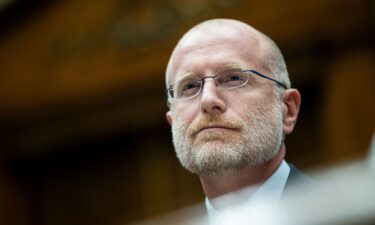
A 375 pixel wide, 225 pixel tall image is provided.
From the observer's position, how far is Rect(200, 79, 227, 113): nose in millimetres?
1561

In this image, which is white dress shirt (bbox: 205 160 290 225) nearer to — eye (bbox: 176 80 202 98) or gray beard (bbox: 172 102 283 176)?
gray beard (bbox: 172 102 283 176)

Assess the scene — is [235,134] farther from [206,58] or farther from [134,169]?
[134,169]

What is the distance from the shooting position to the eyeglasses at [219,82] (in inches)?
63.6

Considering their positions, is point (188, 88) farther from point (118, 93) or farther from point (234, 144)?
point (118, 93)

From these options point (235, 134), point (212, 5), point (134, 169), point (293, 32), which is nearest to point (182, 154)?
point (235, 134)

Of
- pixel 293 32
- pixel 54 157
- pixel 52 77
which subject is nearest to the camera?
pixel 293 32

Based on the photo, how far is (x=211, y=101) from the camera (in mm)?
1561

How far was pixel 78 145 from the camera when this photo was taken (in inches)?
221

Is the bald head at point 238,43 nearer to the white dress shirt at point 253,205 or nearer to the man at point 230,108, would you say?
the man at point 230,108

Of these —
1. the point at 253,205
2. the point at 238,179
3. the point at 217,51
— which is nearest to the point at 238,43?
the point at 217,51

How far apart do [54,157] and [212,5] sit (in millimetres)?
1852

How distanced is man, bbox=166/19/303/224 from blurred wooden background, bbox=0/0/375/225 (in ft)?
8.14

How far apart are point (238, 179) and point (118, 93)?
12.1ft

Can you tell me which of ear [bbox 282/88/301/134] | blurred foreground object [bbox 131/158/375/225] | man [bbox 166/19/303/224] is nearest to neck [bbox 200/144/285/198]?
man [bbox 166/19/303/224]
